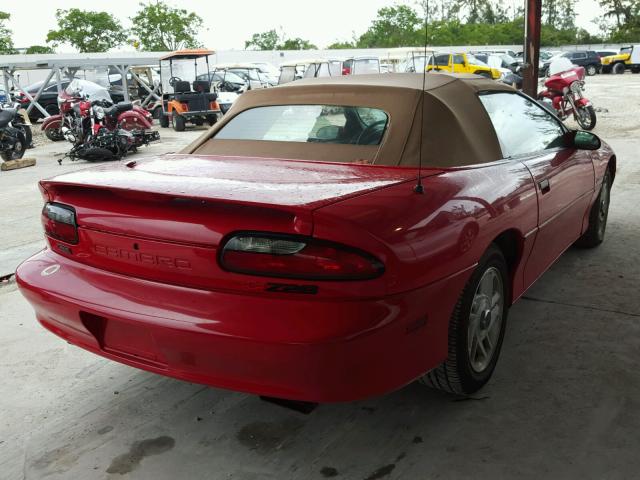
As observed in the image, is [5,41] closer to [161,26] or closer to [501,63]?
[161,26]

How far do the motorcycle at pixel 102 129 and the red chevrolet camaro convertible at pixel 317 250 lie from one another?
31.4 feet

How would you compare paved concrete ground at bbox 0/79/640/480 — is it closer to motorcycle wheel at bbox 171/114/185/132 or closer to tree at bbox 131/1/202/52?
motorcycle wheel at bbox 171/114/185/132

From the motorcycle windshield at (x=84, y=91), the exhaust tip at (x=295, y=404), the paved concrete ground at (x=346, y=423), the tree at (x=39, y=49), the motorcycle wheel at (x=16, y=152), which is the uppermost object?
Result: the tree at (x=39, y=49)

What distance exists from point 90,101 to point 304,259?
1267cm

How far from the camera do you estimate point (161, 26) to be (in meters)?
68.6

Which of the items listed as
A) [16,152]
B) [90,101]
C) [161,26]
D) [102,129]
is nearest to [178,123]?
[90,101]

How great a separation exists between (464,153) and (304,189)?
0.97 m

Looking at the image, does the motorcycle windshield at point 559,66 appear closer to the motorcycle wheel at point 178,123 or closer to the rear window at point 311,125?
the motorcycle wheel at point 178,123

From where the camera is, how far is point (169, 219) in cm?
228

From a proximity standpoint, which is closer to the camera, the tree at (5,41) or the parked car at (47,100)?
the parked car at (47,100)

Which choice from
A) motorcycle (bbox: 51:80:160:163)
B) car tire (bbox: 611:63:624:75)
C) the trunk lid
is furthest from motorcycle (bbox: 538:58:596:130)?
car tire (bbox: 611:63:624:75)

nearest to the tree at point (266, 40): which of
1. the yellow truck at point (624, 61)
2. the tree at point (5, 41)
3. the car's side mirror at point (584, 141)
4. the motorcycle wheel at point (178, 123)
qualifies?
the tree at point (5, 41)

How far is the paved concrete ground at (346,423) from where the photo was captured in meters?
2.45

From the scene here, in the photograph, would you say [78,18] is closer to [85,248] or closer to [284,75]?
[284,75]
